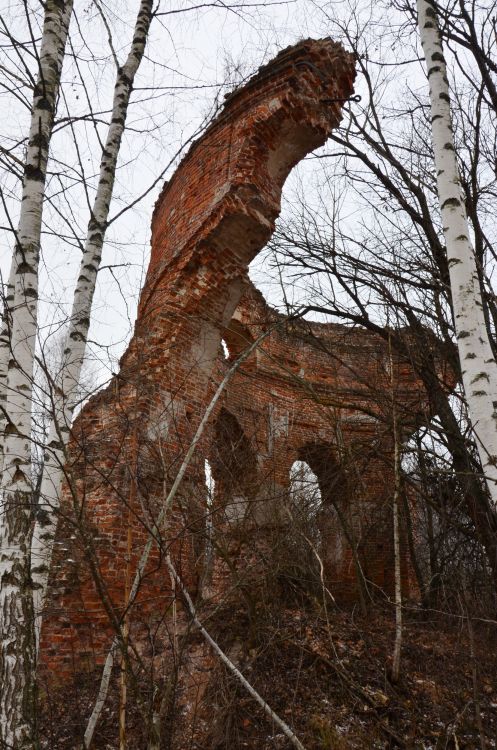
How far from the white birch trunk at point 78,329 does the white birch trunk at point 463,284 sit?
2.55 meters

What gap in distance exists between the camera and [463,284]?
12.5 ft

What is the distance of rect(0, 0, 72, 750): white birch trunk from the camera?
275cm

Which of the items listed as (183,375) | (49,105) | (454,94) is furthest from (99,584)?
(454,94)

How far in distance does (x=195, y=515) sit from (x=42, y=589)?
184 cm

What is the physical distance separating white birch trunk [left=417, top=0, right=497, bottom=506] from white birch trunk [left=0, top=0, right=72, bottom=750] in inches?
107

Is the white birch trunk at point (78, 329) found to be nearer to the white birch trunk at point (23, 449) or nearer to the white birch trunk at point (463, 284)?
the white birch trunk at point (23, 449)

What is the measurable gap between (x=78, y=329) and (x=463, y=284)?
2.81 meters

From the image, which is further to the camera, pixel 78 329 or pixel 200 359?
pixel 200 359

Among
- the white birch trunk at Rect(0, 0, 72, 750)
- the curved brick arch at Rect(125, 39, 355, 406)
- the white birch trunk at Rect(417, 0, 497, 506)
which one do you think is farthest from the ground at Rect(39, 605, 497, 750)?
the curved brick arch at Rect(125, 39, 355, 406)

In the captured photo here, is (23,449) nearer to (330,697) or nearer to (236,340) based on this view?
(330,697)

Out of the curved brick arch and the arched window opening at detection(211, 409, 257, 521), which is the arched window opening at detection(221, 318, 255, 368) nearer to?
the arched window opening at detection(211, 409, 257, 521)

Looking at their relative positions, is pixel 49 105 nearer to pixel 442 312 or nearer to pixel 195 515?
pixel 195 515

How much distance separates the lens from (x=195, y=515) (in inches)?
195

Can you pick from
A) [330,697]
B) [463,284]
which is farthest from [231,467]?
[463,284]
